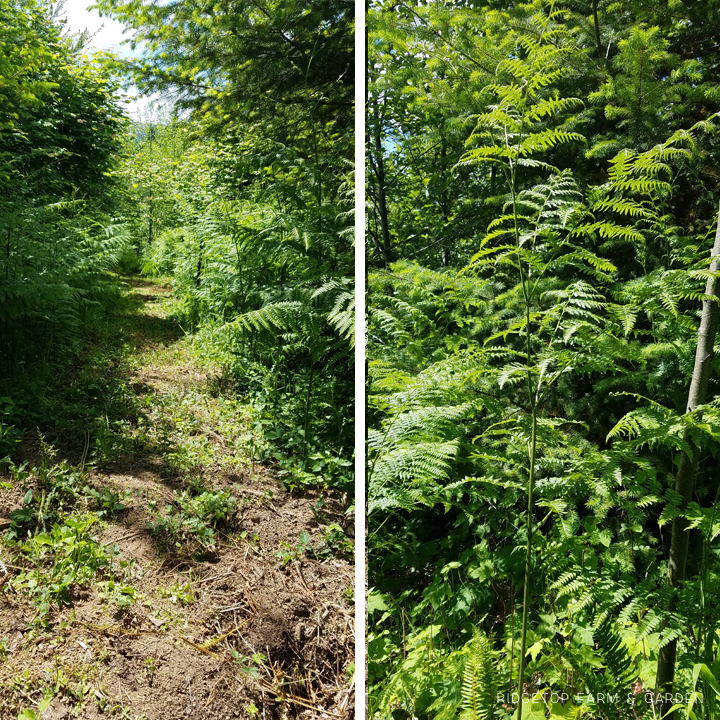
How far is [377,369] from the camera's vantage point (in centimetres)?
117

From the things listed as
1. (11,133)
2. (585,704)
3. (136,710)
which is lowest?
(136,710)

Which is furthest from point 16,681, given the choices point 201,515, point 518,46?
point 518,46

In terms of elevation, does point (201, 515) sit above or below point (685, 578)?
below

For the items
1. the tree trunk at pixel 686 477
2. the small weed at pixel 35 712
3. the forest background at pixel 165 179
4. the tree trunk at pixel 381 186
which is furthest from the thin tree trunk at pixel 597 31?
the small weed at pixel 35 712

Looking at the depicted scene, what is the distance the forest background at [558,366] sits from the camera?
76cm

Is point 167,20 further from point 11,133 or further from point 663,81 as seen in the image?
point 663,81

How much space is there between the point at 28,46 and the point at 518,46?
0.97m

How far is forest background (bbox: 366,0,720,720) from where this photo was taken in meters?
0.76

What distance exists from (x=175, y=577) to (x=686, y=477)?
0.99 m

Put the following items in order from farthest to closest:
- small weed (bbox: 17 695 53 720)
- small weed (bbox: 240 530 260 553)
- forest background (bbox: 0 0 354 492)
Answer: small weed (bbox: 240 530 260 553) < forest background (bbox: 0 0 354 492) < small weed (bbox: 17 695 53 720)

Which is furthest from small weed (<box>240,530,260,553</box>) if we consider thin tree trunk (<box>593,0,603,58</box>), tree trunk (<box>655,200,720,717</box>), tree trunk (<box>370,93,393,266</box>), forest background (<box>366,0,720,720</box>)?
thin tree trunk (<box>593,0,603,58</box>)

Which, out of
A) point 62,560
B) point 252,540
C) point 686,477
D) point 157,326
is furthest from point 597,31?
point 62,560

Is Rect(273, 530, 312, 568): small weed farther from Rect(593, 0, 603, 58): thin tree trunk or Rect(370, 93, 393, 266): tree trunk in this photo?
Rect(593, 0, 603, 58): thin tree trunk

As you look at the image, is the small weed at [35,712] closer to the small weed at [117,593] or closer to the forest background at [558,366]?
the small weed at [117,593]
